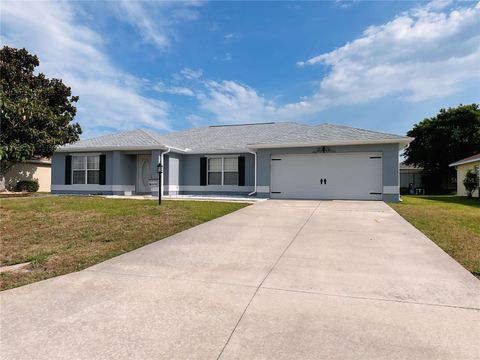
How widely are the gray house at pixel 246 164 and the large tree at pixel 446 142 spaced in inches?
745

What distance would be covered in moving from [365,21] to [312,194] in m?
7.80

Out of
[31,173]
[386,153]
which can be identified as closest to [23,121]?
[31,173]

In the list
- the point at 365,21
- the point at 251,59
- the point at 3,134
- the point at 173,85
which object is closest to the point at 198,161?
the point at 173,85

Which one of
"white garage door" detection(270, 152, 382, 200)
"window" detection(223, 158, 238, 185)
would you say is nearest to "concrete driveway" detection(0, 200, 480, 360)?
"white garage door" detection(270, 152, 382, 200)

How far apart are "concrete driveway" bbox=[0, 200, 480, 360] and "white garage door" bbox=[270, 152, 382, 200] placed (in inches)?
359

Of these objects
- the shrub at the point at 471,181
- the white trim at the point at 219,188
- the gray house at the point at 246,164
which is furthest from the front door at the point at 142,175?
the shrub at the point at 471,181

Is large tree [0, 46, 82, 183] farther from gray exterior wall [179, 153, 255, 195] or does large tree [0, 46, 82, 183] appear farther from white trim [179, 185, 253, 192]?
white trim [179, 185, 253, 192]

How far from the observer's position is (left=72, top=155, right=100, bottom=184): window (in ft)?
56.6

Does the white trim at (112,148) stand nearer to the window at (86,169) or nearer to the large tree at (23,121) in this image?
the window at (86,169)

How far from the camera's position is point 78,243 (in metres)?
5.71

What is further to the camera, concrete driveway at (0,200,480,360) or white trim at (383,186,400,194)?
white trim at (383,186,400,194)

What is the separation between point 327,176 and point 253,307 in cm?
1253

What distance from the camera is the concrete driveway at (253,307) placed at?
91.1 inches

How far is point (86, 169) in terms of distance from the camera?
17406 mm
